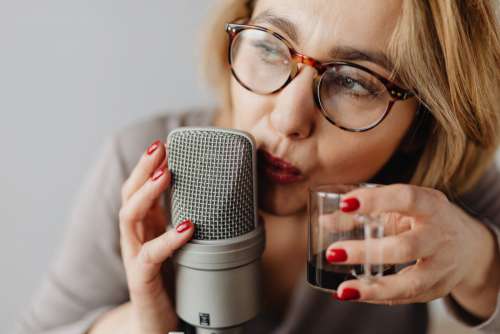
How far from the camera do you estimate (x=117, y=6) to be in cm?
139

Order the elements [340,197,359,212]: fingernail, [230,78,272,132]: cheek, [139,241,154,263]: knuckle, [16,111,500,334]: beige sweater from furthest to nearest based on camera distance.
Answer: [16,111,500,334]: beige sweater
[230,78,272,132]: cheek
[139,241,154,263]: knuckle
[340,197,359,212]: fingernail

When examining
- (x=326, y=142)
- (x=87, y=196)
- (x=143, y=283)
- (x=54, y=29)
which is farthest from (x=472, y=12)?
(x=54, y=29)

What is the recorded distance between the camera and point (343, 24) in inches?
33.4

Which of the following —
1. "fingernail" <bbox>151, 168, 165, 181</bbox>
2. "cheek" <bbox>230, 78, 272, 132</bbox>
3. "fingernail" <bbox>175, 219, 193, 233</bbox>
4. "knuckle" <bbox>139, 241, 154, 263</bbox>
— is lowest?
"knuckle" <bbox>139, 241, 154, 263</bbox>

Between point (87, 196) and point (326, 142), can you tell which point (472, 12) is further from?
point (87, 196)

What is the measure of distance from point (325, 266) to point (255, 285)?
12 cm

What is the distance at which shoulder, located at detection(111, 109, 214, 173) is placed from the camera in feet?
3.95

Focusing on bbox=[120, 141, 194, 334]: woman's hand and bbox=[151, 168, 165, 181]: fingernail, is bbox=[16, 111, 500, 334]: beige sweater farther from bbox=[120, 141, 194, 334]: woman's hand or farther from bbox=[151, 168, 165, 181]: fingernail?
bbox=[151, 168, 165, 181]: fingernail

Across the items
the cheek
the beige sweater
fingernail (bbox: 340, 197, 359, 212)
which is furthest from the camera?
the beige sweater

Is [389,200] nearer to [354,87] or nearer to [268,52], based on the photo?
[354,87]

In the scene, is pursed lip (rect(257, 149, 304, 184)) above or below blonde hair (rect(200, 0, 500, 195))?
below

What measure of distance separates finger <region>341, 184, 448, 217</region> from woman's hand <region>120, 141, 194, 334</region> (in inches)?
9.5

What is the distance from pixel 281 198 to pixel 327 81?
25cm

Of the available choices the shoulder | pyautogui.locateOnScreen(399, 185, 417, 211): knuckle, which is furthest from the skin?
the shoulder
